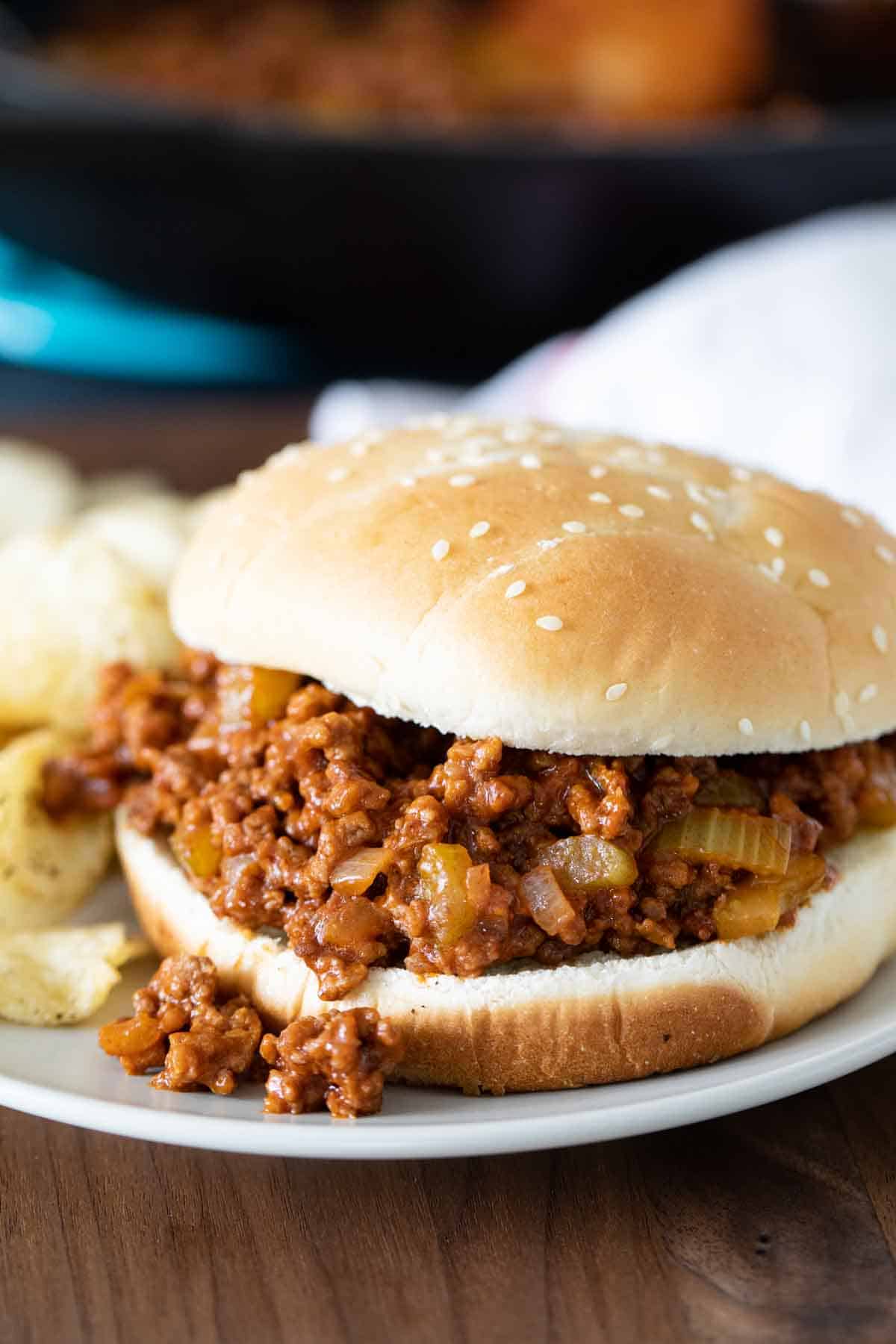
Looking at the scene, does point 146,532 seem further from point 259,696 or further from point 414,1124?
point 414,1124

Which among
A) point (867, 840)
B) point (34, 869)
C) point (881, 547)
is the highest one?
point (881, 547)

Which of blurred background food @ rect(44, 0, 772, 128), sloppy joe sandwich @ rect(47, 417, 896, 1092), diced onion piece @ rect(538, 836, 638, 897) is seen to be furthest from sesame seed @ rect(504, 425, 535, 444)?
blurred background food @ rect(44, 0, 772, 128)

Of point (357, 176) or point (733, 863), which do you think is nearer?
point (733, 863)

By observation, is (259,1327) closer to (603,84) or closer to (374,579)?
(374,579)

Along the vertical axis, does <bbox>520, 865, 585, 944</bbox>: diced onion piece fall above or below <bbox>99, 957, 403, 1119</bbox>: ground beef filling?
above

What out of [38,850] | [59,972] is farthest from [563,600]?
[38,850]

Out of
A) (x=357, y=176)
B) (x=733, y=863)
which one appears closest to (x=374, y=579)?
(x=733, y=863)

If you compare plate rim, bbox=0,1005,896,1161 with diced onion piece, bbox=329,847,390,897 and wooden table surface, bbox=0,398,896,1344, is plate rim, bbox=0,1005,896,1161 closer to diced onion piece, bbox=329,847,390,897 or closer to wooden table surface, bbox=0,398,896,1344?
wooden table surface, bbox=0,398,896,1344
